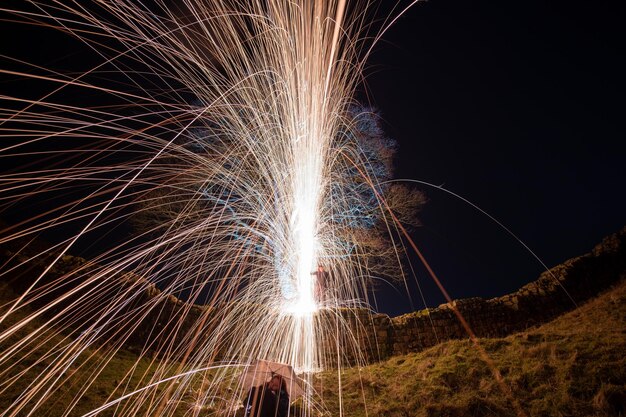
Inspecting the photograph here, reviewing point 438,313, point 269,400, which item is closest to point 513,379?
point 269,400

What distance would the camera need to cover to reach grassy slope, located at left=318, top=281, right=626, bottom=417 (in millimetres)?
4352

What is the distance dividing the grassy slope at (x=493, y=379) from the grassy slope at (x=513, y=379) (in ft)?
0.04

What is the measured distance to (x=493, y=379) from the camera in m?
5.32

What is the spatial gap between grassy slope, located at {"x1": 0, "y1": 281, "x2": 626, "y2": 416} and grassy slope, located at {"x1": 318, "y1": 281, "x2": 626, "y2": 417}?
0.04 feet

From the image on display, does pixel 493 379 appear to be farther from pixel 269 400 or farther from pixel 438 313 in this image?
pixel 438 313

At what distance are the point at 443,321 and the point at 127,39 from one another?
9880 mm

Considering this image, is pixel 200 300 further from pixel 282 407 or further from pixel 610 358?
pixel 610 358

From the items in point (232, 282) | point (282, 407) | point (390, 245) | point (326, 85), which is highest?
point (390, 245)

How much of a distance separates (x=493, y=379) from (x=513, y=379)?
316 mm

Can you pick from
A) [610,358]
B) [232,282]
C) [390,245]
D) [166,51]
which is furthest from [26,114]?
[390,245]

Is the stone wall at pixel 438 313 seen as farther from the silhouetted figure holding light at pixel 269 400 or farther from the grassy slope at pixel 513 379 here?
the silhouetted figure holding light at pixel 269 400

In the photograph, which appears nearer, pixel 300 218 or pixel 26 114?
pixel 26 114

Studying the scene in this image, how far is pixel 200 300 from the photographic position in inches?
415

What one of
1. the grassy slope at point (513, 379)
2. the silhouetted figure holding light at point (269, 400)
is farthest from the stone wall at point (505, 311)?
the silhouetted figure holding light at point (269, 400)
